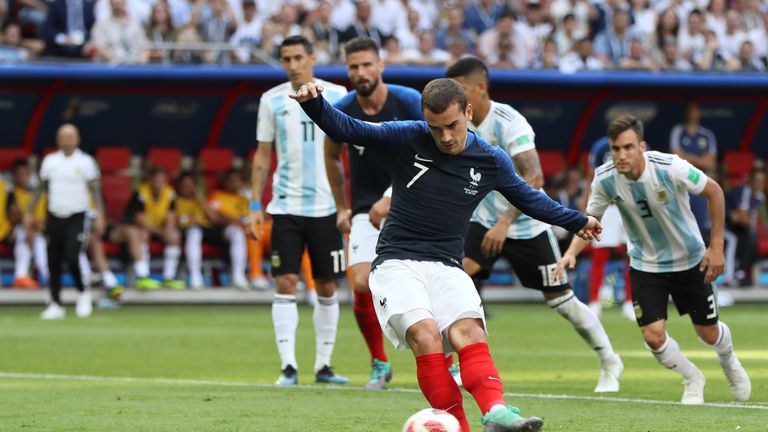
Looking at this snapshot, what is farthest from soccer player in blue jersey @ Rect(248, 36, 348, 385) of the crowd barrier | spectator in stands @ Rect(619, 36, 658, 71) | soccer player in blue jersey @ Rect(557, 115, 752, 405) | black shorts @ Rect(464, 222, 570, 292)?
spectator in stands @ Rect(619, 36, 658, 71)

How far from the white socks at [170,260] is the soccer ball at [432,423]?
13.3 metres

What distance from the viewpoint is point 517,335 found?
47.9 feet

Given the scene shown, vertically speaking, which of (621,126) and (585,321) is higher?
(621,126)

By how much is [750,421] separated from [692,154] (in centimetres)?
1209

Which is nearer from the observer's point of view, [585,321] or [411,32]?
[585,321]

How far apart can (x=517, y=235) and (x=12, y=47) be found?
10.3 m

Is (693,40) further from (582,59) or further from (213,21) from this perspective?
(213,21)

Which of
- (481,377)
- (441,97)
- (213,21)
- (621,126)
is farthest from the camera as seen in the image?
(213,21)

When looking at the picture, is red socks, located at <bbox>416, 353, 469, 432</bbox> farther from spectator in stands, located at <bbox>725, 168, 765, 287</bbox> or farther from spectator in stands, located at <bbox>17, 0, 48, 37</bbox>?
spectator in stands, located at <bbox>725, 168, 765, 287</bbox>

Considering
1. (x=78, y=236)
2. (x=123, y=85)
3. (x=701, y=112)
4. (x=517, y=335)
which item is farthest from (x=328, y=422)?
(x=701, y=112)

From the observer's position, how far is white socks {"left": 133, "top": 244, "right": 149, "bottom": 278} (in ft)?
62.3

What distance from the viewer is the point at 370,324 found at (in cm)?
987

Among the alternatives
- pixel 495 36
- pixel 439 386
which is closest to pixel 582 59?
pixel 495 36

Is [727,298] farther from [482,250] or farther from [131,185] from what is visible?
[482,250]
